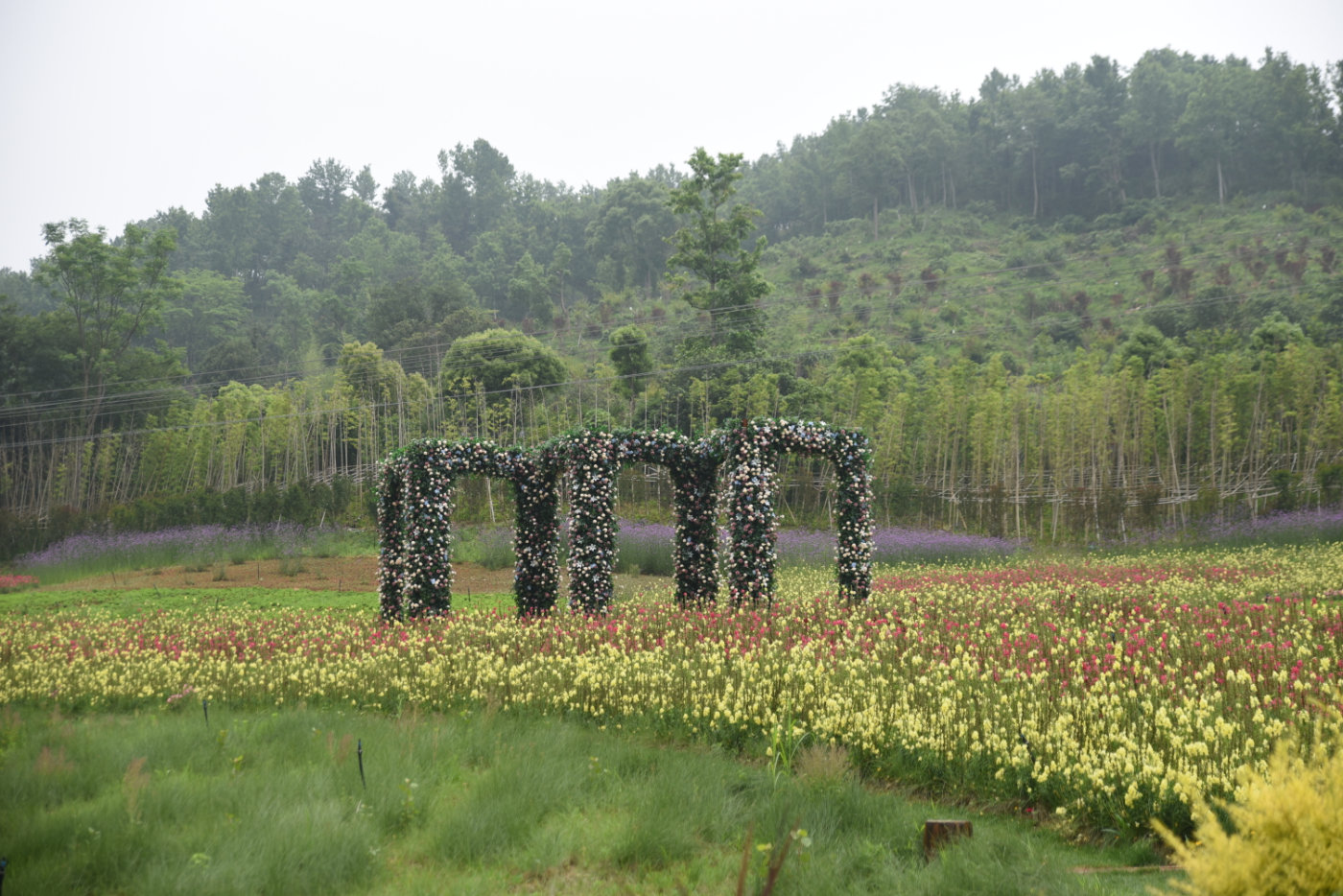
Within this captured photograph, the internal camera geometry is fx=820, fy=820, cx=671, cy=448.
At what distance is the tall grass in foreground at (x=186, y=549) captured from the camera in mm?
22703

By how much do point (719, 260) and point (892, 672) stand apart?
1377 inches

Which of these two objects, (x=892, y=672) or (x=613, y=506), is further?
(x=613, y=506)

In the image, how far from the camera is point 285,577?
20328mm

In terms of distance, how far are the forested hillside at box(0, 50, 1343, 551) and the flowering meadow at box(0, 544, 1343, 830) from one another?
13452mm

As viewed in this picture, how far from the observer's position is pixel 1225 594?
11.6 meters

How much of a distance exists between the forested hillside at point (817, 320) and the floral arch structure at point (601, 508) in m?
12.6

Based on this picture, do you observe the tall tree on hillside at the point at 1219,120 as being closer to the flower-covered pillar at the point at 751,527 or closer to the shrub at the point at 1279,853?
the flower-covered pillar at the point at 751,527

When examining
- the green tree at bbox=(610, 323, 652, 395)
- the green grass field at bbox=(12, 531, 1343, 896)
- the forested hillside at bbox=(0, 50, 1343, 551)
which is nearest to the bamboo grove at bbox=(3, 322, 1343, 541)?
the forested hillside at bbox=(0, 50, 1343, 551)

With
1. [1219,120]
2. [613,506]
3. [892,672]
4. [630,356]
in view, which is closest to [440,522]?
[613,506]

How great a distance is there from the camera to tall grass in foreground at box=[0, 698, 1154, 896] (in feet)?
13.6

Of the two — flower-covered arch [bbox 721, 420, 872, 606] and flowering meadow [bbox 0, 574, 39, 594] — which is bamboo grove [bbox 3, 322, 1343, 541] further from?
flowering meadow [bbox 0, 574, 39, 594]

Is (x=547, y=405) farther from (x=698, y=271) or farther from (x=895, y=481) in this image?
A: (x=895, y=481)

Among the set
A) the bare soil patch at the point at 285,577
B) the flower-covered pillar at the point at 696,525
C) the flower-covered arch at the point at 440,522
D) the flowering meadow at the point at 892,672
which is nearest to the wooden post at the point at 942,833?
the flowering meadow at the point at 892,672

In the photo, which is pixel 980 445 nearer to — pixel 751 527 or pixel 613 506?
pixel 751 527
